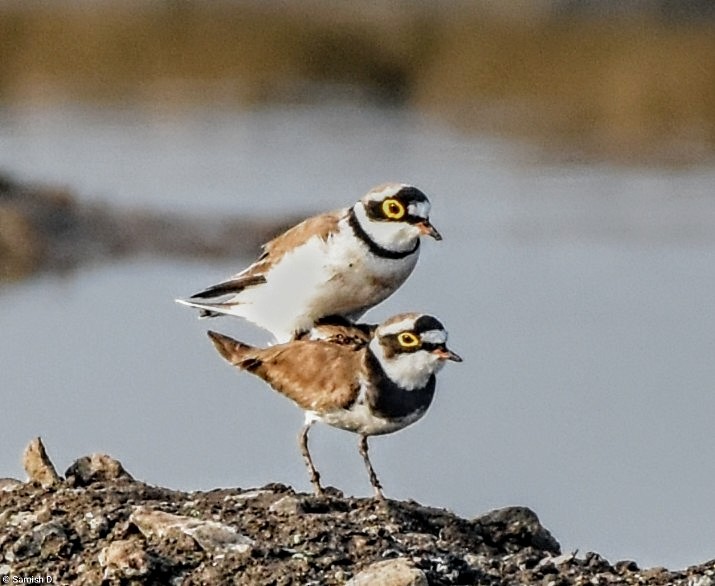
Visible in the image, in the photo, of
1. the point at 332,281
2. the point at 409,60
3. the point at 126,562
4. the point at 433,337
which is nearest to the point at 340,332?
the point at 332,281

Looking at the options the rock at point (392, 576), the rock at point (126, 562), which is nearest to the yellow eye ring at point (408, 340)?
the rock at point (392, 576)

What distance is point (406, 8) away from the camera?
49.3 metres

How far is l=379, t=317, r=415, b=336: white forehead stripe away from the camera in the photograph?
946cm

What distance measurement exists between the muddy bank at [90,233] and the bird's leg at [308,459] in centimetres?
1479

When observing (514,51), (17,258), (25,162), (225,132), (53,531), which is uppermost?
(514,51)

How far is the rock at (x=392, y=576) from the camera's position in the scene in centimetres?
796

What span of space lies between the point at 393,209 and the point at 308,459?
1.24 meters

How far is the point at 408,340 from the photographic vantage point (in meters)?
9.45

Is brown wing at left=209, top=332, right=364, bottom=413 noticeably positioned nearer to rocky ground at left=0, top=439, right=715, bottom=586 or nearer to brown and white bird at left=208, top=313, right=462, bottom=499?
brown and white bird at left=208, top=313, right=462, bottom=499

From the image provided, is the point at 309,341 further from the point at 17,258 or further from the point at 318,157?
the point at 318,157

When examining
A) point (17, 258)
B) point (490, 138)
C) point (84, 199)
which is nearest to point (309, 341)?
point (17, 258)

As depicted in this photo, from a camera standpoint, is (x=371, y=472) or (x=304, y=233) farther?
(x=304, y=233)

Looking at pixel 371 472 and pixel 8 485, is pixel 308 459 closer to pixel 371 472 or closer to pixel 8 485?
pixel 371 472

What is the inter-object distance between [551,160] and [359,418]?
85.4ft
